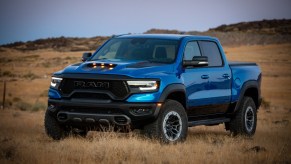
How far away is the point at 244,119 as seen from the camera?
1331cm

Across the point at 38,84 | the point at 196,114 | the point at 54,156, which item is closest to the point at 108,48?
the point at 196,114

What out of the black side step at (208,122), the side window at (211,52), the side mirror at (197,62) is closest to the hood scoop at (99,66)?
the side mirror at (197,62)

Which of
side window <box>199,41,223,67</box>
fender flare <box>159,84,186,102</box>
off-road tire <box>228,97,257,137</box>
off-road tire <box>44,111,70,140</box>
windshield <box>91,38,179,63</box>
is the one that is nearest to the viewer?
fender flare <box>159,84,186,102</box>

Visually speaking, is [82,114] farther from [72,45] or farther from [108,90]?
[72,45]

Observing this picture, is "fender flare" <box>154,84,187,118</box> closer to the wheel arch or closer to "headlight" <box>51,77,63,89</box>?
the wheel arch

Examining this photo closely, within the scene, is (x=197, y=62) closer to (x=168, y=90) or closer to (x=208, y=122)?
(x=168, y=90)

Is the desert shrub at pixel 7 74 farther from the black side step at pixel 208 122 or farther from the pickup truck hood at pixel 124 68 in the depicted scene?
the pickup truck hood at pixel 124 68

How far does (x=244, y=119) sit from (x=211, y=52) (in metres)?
1.76

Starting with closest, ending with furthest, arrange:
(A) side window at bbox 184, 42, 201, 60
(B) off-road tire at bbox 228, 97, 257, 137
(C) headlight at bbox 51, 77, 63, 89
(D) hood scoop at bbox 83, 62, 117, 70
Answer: (D) hood scoop at bbox 83, 62, 117, 70 → (C) headlight at bbox 51, 77, 63, 89 → (A) side window at bbox 184, 42, 201, 60 → (B) off-road tire at bbox 228, 97, 257, 137

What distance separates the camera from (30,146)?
977 centimetres

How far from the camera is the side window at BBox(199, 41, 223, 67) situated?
12109 mm

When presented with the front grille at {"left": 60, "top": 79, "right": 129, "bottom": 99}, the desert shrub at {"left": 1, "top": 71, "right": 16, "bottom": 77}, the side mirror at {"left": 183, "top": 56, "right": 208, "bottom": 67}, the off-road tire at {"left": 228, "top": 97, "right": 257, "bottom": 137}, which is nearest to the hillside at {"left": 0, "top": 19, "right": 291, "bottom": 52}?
the desert shrub at {"left": 1, "top": 71, "right": 16, "bottom": 77}

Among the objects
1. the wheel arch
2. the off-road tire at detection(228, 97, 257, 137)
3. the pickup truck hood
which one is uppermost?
the pickup truck hood

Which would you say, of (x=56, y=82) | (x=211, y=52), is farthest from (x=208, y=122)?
(x=56, y=82)
